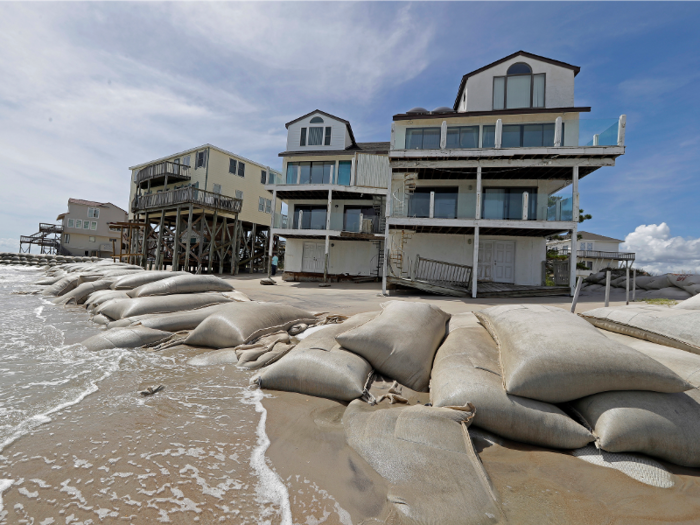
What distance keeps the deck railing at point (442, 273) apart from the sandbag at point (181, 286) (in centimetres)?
724

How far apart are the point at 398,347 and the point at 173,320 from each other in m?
3.63

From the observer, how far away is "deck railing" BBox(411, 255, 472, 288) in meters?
12.0

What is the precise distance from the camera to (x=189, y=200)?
19.1 m

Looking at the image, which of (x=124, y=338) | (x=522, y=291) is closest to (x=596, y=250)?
(x=522, y=291)

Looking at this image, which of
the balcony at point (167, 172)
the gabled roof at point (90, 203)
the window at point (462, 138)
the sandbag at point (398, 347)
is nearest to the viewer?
the sandbag at point (398, 347)

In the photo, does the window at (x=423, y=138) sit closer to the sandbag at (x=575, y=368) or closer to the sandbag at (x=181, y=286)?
the sandbag at (x=181, y=286)

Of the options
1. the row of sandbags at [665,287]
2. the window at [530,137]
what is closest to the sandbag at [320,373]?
the row of sandbags at [665,287]

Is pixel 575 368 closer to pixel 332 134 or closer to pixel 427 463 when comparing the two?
pixel 427 463

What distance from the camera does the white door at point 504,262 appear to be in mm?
14109

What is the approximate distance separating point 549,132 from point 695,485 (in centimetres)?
1312

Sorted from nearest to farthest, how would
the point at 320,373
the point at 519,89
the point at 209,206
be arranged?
the point at 320,373 < the point at 519,89 < the point at 209,206

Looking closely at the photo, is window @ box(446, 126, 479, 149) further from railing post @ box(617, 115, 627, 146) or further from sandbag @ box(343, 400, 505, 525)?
sandbag @ box(343, 400, 505, 525)

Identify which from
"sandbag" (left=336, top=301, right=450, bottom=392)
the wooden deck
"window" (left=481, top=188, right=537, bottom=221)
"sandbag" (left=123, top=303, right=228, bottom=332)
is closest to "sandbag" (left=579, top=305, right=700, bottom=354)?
"sandbag" (left=336, top=301, right=450, bottom=392)

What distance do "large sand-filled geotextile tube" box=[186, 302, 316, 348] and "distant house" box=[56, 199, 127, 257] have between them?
41.0 m
